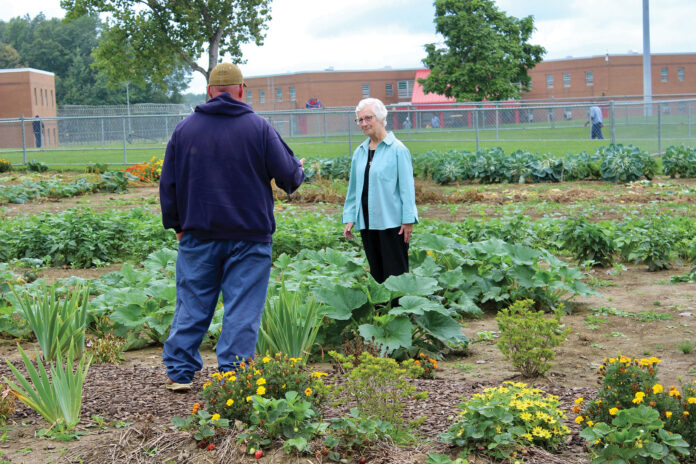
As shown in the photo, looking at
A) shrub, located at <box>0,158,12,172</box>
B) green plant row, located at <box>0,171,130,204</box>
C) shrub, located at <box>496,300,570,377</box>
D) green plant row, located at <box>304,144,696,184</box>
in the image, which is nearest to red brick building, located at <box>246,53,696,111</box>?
shrub, located at <box>0,158,12,172</box>

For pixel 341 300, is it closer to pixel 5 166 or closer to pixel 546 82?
pixel 5 166

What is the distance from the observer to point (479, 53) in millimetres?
48406

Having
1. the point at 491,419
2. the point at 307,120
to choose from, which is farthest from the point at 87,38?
the point at 491,419

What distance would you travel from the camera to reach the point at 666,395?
309 cm

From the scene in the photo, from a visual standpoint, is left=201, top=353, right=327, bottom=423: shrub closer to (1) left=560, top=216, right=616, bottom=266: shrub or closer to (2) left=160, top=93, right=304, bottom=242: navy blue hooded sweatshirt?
(2) left=160, top=93, right=304, bottom=242: navy blue hooded sweatshirt

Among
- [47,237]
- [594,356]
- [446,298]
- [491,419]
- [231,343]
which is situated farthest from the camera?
[47,237]

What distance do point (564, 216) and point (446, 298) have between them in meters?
5.85

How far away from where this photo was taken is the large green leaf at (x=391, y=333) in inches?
172

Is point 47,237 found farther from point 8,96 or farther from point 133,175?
point 8,96

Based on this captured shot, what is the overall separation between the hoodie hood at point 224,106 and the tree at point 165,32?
31.1 m

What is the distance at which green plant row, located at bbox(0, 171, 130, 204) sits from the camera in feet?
45.5

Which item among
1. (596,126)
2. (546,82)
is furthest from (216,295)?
(546,82)

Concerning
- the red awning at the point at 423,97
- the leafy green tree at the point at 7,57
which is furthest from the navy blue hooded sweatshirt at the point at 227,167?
the leafy green tree at the point at 7,57

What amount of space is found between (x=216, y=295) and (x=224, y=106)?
1024 mm
